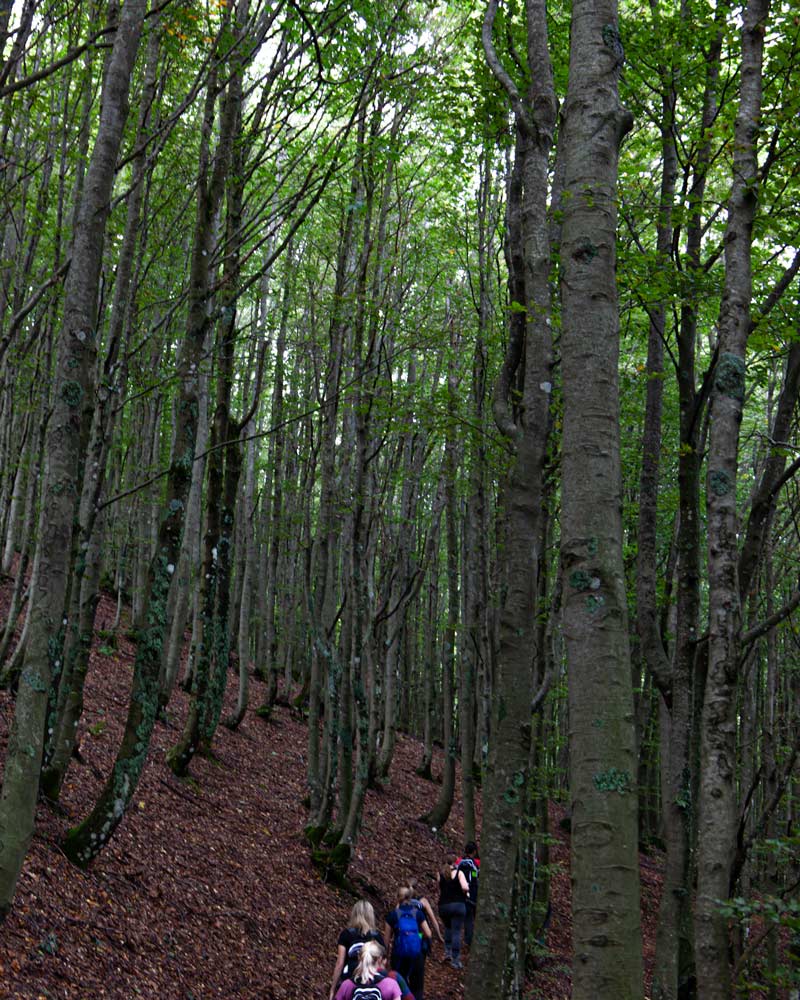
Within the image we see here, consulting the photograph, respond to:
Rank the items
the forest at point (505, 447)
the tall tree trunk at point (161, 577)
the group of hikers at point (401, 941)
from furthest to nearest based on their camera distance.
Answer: the tall tree trunk at point (161, 577), the group of hikers at point (401, 941), the forest at point (505, 447)

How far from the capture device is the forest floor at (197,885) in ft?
19.9

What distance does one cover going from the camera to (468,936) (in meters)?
12.4

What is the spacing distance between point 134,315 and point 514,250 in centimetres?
549

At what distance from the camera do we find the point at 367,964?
561 centimetres

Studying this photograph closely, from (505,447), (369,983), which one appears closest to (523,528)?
(505,447)

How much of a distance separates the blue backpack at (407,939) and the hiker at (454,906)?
2.80 metres

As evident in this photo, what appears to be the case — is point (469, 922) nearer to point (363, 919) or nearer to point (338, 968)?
point (363, 919)

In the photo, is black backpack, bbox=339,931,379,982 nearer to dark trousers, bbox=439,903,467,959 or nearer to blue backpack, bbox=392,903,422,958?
blue backpack, bbox=392,903,422,958

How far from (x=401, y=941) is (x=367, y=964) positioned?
280 centimetres

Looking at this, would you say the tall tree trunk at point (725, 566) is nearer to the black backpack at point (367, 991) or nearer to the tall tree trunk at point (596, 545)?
the black backpack at point (367, 991)

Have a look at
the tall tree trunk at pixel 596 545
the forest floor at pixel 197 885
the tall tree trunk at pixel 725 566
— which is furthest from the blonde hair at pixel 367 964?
the tall tree trunk at pixel 596 545

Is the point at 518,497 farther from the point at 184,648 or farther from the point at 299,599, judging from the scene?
the point at 299,599

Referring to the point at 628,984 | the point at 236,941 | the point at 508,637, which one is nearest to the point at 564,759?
the point at 236,941

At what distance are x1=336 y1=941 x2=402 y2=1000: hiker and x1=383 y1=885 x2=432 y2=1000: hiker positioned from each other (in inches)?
105
